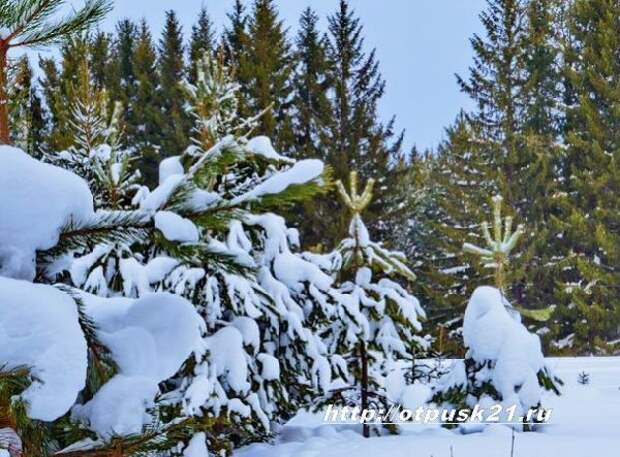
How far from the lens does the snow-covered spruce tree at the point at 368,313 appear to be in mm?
6105

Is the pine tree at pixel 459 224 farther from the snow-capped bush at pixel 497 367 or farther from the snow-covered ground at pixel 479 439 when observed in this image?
the snow-capped bush at pixel 497 367

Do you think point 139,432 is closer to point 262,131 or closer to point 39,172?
point 39,172

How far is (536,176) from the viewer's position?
19.8 m

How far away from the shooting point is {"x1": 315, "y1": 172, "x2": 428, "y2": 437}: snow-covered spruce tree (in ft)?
20.0

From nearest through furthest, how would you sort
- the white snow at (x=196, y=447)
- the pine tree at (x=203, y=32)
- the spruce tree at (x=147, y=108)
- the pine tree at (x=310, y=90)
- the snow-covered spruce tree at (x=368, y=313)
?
the white snow at (x=196, y=447) < the snow-covered spruce tree at (x=368, y=313) < the pine tree at (x=310, y=90) < the spruce tree at (x=147, y=108) < the pine tree at (x=203, y=32)

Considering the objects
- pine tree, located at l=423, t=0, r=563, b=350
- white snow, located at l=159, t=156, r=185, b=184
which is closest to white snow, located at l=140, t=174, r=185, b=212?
white snow, located at l=159, t=156, r=185, b=184

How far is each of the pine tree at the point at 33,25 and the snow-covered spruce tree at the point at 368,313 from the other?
4191 mm

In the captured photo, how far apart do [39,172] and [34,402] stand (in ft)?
1.92

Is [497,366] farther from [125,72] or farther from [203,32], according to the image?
[125,72]

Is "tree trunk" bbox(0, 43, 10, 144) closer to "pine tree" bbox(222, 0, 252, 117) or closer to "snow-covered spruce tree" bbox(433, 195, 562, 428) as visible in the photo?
"snow-covered spruce tree" bbox(433, 195, 562, 428)

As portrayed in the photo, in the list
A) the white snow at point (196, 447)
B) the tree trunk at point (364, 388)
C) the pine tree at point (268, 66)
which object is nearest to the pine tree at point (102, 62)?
the pine tree at point (268, 66)

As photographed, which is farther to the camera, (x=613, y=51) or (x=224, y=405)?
(x=613, y=51)

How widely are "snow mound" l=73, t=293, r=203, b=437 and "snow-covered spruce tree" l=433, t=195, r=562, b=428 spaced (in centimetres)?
493

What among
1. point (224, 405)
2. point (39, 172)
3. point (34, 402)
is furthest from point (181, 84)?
point (34, 402)
